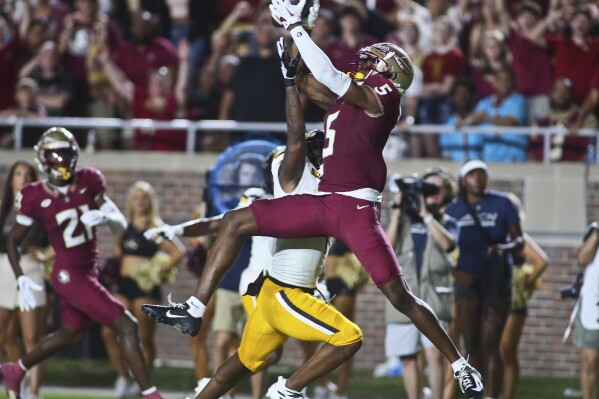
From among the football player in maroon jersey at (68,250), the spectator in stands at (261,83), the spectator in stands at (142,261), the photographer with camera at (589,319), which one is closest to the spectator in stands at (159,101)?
the spectator in stands at (261,83)

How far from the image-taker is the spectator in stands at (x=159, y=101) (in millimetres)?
14867

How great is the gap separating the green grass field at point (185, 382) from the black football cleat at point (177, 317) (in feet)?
13.8

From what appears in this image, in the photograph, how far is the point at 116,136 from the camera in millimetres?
15508

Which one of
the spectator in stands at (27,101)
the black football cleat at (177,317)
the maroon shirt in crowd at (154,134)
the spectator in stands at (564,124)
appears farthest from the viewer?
the maroon shirt in crowd at (154,134)

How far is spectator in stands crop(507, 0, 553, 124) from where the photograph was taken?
1389 cm

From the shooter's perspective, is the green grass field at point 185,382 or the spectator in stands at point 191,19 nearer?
the green grass field at point 185,382

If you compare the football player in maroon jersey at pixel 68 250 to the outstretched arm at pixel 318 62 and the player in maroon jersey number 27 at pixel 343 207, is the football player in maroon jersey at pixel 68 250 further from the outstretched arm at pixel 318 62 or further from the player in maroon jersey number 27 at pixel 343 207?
the outstretched arm at pixel 318 62

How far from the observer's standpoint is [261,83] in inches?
550

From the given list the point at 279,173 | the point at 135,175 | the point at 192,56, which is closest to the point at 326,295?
the point at 279,173

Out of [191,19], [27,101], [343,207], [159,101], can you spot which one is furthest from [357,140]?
[191,19]

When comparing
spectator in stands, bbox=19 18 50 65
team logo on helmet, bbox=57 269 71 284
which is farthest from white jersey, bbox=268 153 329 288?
spectator in stands, bbox=19 18 50 65

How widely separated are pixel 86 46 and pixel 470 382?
8931mm

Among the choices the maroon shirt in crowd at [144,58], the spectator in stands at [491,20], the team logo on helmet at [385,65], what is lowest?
the team logo on helmet at [385,65]

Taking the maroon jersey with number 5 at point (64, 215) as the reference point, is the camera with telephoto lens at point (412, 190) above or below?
above
